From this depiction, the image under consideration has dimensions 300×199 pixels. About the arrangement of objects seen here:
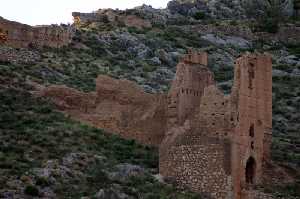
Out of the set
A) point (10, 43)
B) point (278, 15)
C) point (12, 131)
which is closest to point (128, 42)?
point (10, 43)

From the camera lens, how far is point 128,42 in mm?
67500

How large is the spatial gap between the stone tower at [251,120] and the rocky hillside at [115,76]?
117cm

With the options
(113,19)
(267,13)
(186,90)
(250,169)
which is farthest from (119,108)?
(267,13)

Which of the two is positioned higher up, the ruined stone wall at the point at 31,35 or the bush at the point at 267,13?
the bush at the point at 267,13

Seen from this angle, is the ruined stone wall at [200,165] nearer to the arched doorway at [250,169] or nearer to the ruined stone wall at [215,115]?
the ruined stone wall at [215,115]

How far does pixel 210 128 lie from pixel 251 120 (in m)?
1.84

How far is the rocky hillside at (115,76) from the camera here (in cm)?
3697

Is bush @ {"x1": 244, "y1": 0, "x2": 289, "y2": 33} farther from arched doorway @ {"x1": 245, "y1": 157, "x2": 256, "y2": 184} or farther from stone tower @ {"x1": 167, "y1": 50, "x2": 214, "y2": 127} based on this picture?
arched doorway @ {"x1": 245, "y1": 157, "x2": 256, "y2": 184}

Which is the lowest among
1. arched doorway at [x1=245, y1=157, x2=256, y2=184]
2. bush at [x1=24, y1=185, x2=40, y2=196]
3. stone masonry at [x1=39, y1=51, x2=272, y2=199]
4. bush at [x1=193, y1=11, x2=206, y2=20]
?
bush at [x1=24, y1=185, x2=40, y2=196]

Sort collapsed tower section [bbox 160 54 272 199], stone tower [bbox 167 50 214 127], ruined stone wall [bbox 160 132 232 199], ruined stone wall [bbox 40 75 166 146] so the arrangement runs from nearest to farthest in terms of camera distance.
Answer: ruined stone wall [bbox 160 132 232 199], collapsed tower section [bbox 160 54 272 199], stone tower [bbox 167 50 214 127], ruined stone wall [bbox 40 75 166 146]

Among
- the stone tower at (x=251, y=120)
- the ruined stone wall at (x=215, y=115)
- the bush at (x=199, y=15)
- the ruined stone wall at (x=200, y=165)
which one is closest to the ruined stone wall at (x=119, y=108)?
the ruined stone wall at (x=200, y=165)

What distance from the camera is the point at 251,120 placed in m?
39.2

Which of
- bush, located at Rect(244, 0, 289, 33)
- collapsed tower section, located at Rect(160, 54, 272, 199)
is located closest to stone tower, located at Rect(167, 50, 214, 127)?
collapsed tower section, located at Rect(160, 54, 272, 199)

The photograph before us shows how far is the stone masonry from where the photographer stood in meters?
38.0
